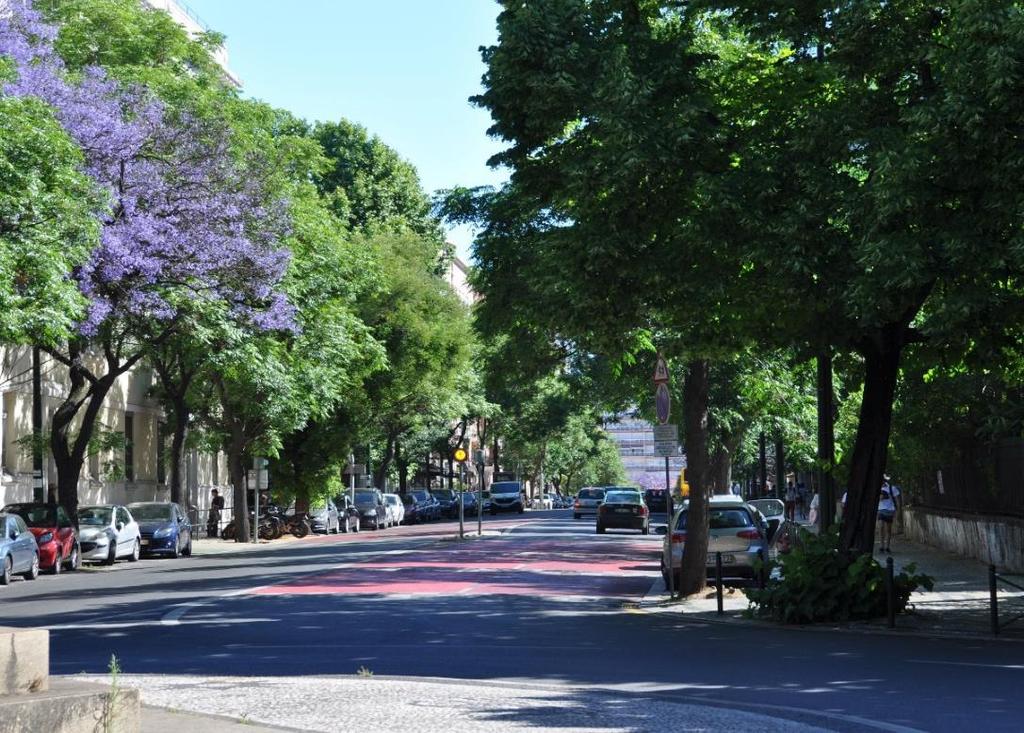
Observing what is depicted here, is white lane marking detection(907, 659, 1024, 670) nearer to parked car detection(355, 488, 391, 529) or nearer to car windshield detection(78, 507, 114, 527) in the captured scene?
car windshield detection(78, 507, 114, 527)

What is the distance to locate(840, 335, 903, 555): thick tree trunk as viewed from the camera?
1744 centimetres

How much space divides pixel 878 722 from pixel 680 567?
509 inches

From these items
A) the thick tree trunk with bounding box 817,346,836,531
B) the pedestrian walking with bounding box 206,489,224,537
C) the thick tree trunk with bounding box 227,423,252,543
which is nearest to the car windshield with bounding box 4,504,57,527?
the thick tree trunk with bounding box 227,423,252,543

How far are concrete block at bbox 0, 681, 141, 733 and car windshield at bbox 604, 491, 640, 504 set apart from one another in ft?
144

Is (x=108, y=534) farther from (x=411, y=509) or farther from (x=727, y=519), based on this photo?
(x=411, y=509)

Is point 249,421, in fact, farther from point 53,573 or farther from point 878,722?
point 878,722

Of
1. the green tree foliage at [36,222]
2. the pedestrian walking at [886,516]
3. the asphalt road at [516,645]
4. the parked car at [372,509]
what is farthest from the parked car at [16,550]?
the parked car at [372,509]

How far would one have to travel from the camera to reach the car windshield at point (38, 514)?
101 feet

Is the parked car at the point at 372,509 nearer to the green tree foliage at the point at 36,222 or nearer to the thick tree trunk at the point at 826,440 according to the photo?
the green tree foliage at the point at 36,222

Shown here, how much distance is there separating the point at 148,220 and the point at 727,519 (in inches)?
517

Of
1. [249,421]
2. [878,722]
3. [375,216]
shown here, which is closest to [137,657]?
[878,722]

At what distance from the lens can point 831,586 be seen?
17.1 m

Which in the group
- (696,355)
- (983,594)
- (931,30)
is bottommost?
(983,594)

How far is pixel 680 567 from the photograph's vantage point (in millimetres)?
22359
